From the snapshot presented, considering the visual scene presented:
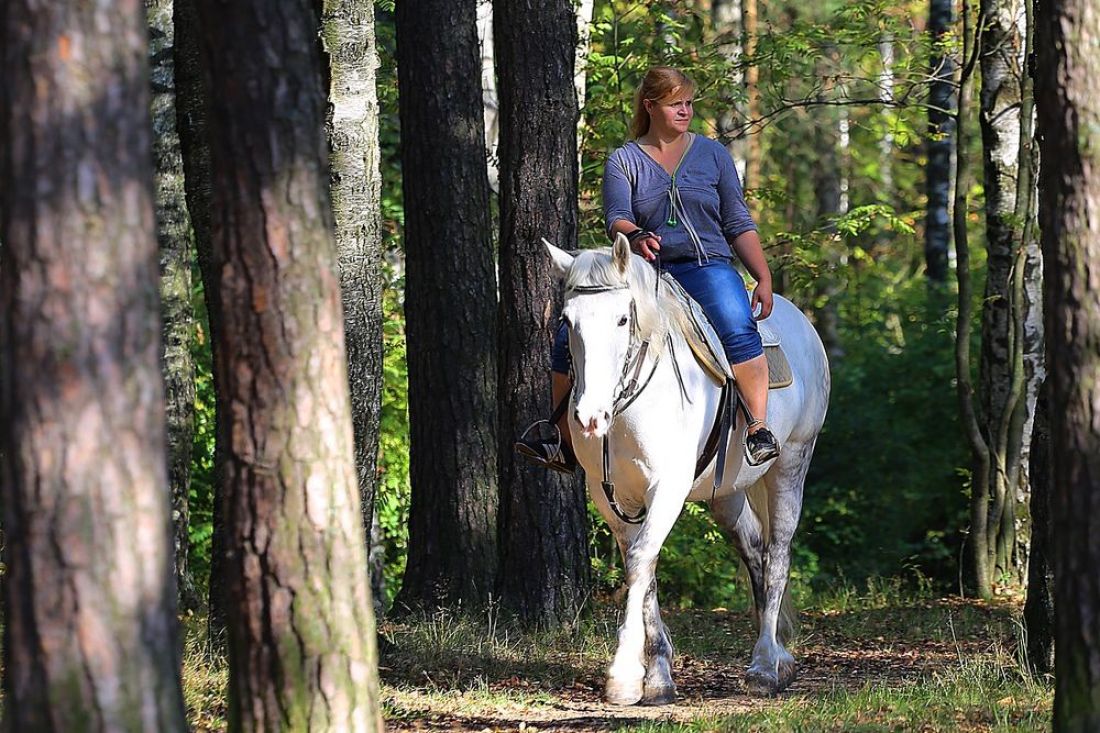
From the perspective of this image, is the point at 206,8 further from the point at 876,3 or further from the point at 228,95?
the point at 876,3

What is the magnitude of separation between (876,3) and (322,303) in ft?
36.9

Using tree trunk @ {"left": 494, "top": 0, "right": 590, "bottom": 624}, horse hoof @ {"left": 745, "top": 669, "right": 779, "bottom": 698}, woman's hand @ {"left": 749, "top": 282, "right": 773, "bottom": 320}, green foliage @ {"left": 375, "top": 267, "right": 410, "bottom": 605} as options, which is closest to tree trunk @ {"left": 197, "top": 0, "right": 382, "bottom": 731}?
horse hoof @ {"left": 745, "top": 669, "right": 779, "bottom": 698}

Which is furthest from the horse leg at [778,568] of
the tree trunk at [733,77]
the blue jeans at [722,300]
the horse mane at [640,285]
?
the tree trunk at [733,77]

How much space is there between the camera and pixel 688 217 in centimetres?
888

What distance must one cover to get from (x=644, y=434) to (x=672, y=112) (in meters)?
1.80

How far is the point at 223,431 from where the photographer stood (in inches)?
216

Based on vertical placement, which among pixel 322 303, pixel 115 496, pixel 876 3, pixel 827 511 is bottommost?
pixel 827 511

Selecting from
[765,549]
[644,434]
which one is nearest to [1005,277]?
[765,549]

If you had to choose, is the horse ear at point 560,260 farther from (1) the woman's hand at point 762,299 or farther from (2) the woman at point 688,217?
(1) the woman's hand at point 762,299

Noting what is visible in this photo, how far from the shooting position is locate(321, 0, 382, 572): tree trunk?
31.4 feet

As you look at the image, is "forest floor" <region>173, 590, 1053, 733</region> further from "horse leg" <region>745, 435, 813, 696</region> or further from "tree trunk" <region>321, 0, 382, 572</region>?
"tree trunk" <region>321, 0, 382, 572</region>

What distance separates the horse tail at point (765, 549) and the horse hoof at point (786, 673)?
34 centimetres

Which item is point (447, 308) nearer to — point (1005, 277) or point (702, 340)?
point (702, 340)

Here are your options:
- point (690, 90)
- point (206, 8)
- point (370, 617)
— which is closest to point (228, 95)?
point (206, 8)
